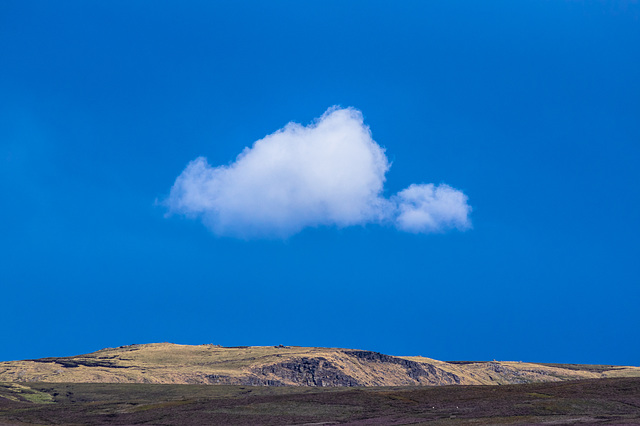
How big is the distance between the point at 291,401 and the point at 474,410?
31.1m

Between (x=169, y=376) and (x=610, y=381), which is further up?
(x=169, y=376)

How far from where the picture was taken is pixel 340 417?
294ft

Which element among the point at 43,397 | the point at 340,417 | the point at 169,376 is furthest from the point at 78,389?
the point at 340,417

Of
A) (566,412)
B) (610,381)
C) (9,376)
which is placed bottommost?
(566,412)

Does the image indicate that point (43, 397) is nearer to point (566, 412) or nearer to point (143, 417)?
point (143, 417)

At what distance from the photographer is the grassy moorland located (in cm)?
8000

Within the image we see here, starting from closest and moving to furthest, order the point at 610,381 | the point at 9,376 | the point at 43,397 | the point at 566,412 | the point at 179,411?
1. the point at 566,412
2. the point at 179,411
3. the point at 610,381
4. the point at 43,397
5. the point at 9,376

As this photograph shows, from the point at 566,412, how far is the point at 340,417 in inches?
1152

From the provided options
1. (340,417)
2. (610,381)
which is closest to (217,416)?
(340,417)

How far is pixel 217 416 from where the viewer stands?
302 ft

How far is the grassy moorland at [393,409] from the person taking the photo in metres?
80.0

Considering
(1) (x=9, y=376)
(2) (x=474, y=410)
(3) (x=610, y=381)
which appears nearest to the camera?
(2) (x=474, y=410)

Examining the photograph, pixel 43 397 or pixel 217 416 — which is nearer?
pixel 217 416

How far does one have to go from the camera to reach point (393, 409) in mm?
94750
